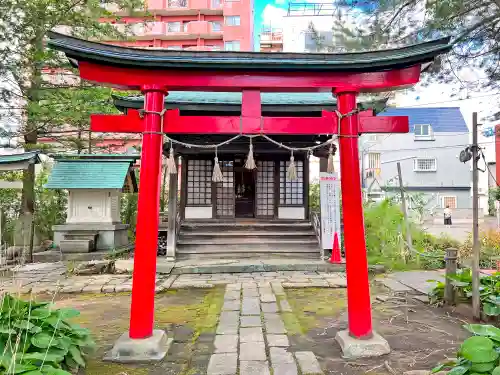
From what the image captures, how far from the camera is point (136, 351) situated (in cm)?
415

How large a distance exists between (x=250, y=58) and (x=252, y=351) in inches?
147

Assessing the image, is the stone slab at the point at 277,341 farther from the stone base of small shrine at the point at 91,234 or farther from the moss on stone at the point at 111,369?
the stone base of small shrine at the point at 91,234

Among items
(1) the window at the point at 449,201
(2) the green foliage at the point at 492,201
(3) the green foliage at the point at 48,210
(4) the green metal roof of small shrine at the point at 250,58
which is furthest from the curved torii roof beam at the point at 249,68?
(1) the window at the point at 449,201

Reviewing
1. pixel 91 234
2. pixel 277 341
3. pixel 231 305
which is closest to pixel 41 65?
pixel 91 234

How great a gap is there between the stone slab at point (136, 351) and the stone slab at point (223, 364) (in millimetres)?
655

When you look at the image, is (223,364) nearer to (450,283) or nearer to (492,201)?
(450,283)

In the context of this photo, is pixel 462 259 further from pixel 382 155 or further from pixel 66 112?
pixel 382 155

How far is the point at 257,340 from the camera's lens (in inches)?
180

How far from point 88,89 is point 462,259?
12617 millimetres

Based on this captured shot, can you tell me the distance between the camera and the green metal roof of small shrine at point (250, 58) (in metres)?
4.47

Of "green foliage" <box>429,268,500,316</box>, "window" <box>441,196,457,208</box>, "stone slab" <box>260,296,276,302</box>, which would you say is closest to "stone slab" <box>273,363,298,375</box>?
"stone slab" <box>260,296,276,302</box>

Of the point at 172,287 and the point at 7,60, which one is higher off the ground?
the point at 7,60

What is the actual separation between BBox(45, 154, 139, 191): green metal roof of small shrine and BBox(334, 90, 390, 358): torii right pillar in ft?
30.0

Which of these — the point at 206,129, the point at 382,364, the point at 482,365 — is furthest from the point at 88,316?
the point at 482,365
